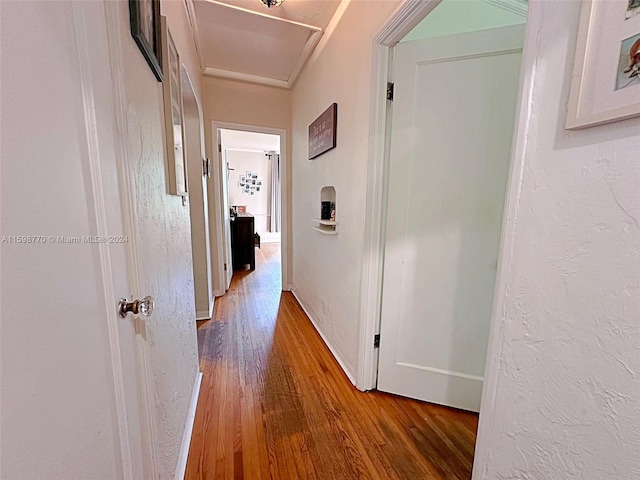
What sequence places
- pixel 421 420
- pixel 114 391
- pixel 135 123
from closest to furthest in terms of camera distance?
pixel 114 391
pixel 135 123
pixel 421 420

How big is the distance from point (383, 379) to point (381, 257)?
773mm

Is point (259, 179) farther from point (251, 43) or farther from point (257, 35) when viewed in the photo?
point (257, 35)

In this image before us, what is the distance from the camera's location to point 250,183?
743cm

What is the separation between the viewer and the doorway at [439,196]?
132 centimetres

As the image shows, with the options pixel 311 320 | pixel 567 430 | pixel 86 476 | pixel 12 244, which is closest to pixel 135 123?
pixel 12 244

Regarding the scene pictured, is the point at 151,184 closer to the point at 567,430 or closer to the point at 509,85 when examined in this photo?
the point at 567,430

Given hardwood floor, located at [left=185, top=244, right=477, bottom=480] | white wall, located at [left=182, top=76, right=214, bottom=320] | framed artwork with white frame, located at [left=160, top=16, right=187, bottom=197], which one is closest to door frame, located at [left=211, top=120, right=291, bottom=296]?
white wall, located at [left=182, top=76, right=214, bottom=320]

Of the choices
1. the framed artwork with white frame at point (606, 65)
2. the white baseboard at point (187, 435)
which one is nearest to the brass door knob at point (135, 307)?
the white baseboard at point (187, 435)

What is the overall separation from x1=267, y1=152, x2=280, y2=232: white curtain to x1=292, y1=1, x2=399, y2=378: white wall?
4.68 metres

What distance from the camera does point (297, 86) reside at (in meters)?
2.96

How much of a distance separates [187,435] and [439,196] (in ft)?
5.74

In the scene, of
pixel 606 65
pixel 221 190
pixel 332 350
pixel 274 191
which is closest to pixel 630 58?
pixel 606 65

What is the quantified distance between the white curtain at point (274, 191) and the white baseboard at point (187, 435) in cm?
621

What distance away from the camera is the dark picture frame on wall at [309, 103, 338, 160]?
1988 mm
